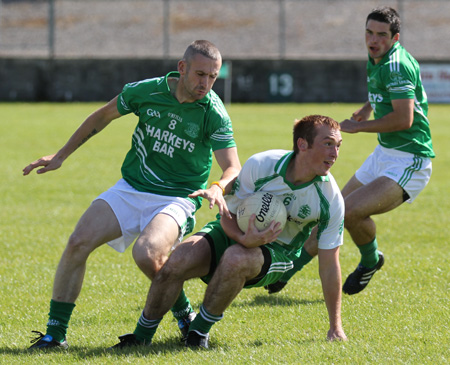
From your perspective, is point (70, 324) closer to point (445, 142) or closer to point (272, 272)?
point (272, 272)

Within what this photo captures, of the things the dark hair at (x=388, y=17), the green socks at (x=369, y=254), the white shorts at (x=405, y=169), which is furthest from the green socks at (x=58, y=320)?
the dark hair at (x=388, y=17)

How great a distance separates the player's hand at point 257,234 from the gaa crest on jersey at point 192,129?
2.83 feet

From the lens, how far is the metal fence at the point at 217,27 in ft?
121

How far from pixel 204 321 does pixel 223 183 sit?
89 cm

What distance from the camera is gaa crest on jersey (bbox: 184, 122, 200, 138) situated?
18.1 ft

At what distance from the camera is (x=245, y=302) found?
639cm

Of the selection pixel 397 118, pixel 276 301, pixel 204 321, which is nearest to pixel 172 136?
pixel 204 321

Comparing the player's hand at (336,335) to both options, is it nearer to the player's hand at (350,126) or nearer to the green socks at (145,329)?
the green socks at (145,329)

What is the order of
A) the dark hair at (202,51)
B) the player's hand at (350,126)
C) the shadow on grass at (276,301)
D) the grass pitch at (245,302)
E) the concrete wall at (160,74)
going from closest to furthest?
the grass pitch at (245,302) → the dark hair at (202,51) → the player's hand at (350,126) → the shadow on grass at (276,301) → the concrete wall at (160,74)

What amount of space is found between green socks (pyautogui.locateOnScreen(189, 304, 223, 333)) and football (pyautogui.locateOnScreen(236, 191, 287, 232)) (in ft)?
1.92

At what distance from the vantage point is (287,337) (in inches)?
211

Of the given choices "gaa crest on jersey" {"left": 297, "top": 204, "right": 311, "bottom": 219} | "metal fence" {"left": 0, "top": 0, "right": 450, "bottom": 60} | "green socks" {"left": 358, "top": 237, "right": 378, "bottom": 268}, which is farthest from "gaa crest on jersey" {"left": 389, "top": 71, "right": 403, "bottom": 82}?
"metal fence" {"left": 0, "top": 0, "right": 450, "bottom": 60}

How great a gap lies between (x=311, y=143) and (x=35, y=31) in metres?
34.8

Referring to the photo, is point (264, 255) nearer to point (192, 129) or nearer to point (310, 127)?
point (310, 127)
